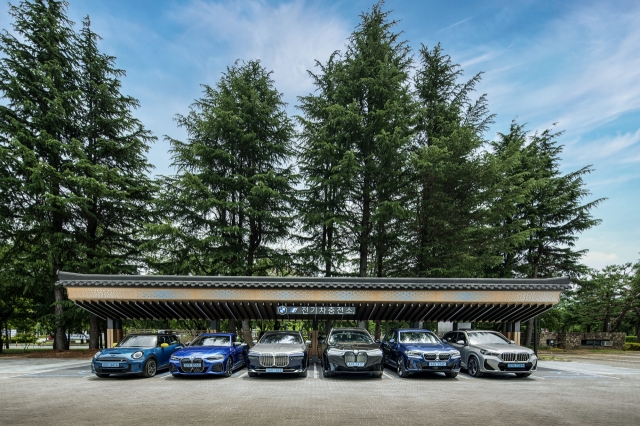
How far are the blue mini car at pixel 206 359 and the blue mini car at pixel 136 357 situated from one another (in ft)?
2.94

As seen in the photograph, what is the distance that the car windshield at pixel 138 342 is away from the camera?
13.1 meters

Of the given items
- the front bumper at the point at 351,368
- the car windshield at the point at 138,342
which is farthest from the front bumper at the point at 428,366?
the car windshield at the point at 138,342

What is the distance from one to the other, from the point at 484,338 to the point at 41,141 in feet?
78.0

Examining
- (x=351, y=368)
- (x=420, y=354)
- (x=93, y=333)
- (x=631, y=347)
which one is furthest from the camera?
(x=631, y=347)

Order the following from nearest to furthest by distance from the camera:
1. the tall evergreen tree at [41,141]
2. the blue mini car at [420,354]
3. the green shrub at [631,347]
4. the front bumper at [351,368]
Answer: the front bumper at [351,368] < the blue mini car at [420,354] < the tall evergreen tree at [41,141] < the green shrub at [631,347]

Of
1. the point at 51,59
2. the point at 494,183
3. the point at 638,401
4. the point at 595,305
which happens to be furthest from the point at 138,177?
the point at 595,305

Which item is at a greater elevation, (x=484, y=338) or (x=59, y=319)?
(x=484, y=338)

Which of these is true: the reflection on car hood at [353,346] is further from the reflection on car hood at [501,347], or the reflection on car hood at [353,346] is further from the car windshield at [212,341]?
the car windshield at [212,341]

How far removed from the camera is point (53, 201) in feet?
70.0

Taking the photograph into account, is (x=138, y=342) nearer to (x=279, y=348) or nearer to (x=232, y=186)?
(x=279, y=348)

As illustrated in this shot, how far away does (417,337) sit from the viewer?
44.3ft

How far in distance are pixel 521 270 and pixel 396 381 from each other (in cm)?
2280

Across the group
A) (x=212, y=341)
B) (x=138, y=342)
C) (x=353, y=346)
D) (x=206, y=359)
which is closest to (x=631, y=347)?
(x=353, y=346)

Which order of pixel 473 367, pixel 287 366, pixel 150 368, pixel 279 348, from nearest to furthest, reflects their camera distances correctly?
pixel 287 366, pixel 279 348, pixel 150 368, pixel 473 367
